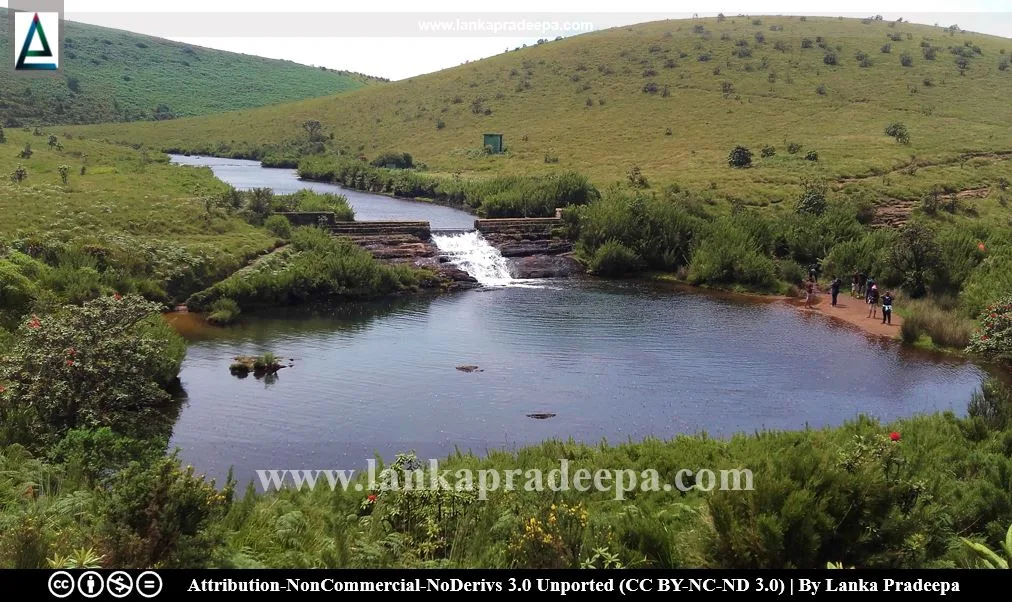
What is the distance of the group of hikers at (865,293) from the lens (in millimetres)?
29484

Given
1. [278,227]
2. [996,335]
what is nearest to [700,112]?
[278,227]

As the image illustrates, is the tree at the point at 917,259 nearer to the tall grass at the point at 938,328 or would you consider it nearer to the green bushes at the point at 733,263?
the tall grass at the point at 938,328

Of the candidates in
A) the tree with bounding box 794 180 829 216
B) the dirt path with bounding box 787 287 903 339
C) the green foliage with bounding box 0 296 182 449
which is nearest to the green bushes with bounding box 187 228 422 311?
the green foliage with bounding box 0 296 182 449

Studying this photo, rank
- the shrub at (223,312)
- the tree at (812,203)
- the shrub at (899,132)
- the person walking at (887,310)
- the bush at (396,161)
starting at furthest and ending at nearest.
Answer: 1. the bush at (396,161)
2. the shrub at (899,132)
3. the tree at (812,203)
4. the person walking at (887,310)
5. the shrub at (223,312)

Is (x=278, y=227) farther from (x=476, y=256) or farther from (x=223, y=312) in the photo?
(x=223, y=312)

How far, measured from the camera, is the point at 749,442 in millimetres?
14273

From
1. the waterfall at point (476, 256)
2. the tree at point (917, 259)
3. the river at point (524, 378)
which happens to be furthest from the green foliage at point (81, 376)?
the tree at point (917, 259)

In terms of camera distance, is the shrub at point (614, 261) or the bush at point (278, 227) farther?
the shrub at point (614, 261)

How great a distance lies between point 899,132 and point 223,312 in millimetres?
54957

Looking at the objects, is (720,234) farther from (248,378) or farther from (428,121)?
(428,121)

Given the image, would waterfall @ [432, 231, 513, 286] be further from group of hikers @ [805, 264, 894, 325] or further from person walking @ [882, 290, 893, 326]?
person walking @ [882, 290, 893, 326]

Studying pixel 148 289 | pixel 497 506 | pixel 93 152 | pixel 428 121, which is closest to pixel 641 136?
pixel 428 121

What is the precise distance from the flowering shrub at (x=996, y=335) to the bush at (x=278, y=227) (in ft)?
92.3

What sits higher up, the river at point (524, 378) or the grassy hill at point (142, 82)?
the grassy hill at point (142, 82)
